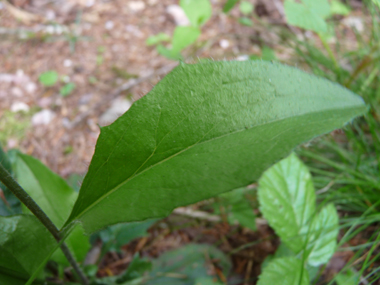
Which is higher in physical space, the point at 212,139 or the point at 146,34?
the point at 146,34

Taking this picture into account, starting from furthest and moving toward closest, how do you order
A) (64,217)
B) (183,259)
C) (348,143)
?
1. (348,143)
2. (183,259)
3. (64,217)

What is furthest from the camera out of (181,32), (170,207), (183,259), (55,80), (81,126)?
(55,80)

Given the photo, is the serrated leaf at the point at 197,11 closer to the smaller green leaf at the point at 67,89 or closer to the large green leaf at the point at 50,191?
the smaller green leaf at the point at 67,89

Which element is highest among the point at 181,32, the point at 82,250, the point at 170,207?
the point at 181,32

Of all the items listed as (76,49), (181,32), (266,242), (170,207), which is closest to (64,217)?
(170,207)

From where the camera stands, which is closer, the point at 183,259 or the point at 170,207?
the point at 170,207

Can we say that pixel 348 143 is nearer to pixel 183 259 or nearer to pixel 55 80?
pixel 183 259

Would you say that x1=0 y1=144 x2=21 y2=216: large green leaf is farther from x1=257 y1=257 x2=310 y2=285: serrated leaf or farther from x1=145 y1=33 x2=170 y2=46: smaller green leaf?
x1=145 y1=33 x2=170 y2=46: smaller green leaf
